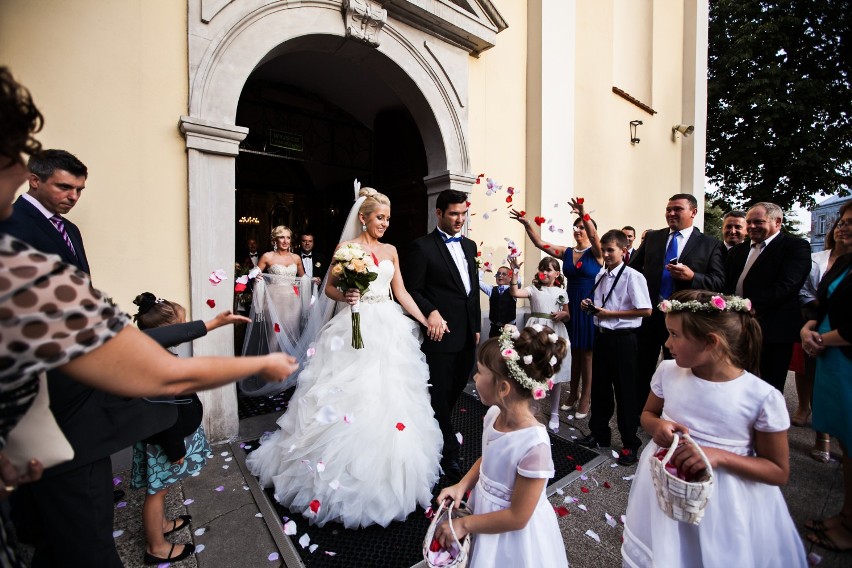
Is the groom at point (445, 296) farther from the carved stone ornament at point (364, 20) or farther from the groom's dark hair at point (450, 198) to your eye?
the carved stone ornament at point (364, 20)

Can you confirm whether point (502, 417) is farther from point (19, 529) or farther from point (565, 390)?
point (565, 390)

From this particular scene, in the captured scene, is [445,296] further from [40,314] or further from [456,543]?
[40,314]

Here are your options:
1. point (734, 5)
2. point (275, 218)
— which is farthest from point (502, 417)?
point (734, 5)

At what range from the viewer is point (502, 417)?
175cm

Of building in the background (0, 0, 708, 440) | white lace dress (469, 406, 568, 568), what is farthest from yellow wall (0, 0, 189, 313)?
white lace dress (469, 406, 568, 568)

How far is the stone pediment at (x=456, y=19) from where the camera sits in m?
4.79

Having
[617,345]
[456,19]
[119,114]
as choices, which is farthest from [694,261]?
[119,114]

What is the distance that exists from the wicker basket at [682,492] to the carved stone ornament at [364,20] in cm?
476

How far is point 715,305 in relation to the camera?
1.73m

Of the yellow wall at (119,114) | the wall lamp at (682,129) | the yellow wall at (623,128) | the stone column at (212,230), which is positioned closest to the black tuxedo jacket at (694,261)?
the yellow wall at (623,128)

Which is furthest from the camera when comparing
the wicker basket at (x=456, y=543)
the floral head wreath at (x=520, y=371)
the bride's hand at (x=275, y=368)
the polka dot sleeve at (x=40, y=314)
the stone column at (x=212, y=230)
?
the stone column at (x=212, y=230)

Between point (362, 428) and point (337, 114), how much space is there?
6.68m

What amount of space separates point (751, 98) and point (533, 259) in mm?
12760

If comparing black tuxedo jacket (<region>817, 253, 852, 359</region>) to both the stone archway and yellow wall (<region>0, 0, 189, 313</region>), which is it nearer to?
the stone archway
